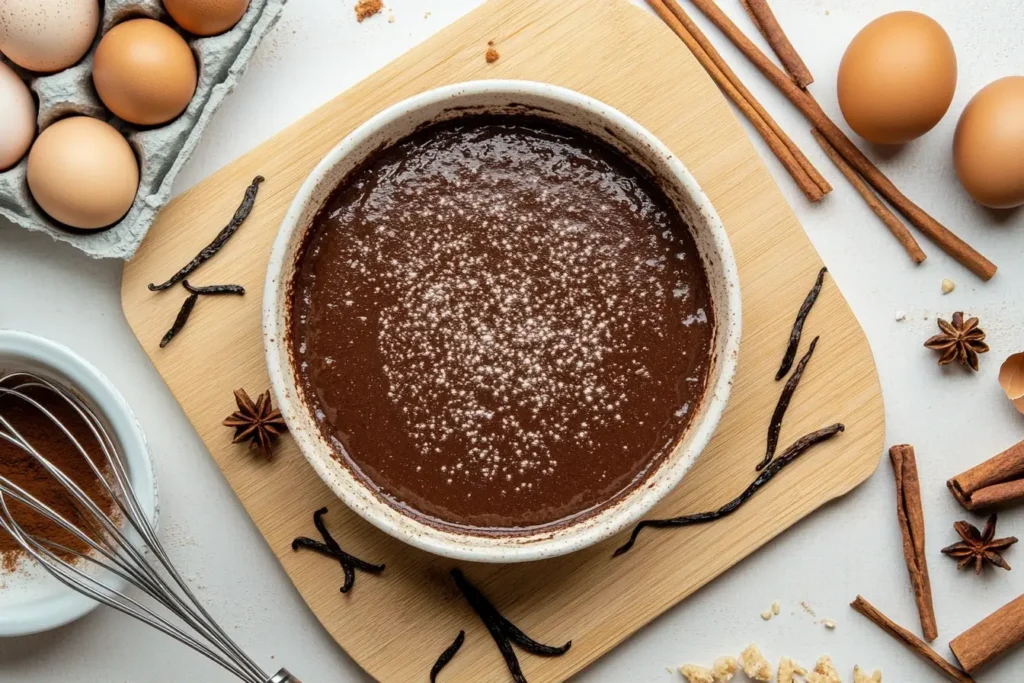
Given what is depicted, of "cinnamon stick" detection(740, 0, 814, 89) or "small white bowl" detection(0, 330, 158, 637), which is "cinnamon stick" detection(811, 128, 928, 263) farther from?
"small white bowl" detection(0, 330, 158, 637)

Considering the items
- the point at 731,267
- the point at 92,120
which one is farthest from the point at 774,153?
the point at 92,120

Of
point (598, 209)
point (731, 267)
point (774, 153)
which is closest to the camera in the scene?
point (731, 267)

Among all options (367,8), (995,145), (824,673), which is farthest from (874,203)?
(367,8)

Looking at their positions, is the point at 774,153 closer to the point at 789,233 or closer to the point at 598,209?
the point at 789,233

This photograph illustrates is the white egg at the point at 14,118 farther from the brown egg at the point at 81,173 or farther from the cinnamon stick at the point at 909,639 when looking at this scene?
the cinnamon stick at the point at 909,639

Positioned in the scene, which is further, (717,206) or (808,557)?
(808,557)

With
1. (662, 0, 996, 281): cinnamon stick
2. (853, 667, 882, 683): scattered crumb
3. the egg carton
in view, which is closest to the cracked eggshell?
(662, 0, 996, 281): cinnamon stick

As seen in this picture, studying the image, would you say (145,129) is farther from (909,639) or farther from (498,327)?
(909,639)
